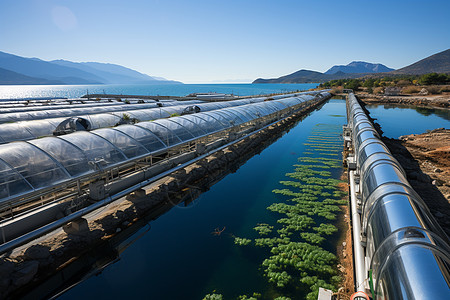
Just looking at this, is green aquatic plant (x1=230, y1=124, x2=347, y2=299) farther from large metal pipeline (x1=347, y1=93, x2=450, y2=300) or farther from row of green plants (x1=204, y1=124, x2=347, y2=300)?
large metal pipeline (x1=347, y1=93, x2=450, y2=300)

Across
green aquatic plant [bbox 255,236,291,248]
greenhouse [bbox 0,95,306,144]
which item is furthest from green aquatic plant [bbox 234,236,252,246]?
greenhouse [bbox 0,95,306,144]

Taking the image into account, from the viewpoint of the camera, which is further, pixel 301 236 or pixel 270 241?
pixel 301 236

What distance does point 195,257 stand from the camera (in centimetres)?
1044

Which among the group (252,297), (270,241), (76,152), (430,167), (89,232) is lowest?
(252,297)

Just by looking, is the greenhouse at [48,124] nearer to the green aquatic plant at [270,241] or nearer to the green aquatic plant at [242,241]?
the green aquatic plant at [242,241]

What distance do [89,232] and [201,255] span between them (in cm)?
Result: 513

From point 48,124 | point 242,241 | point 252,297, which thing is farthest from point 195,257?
point 48,124

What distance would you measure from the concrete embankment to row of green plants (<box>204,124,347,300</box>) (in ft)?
18.2

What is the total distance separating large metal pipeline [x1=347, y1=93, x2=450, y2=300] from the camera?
12.7ft

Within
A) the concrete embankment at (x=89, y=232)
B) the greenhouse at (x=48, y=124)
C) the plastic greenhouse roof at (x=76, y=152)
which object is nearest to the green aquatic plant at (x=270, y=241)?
the concrete embankment at (x=89, y=232)

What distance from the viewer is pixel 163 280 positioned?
9.27 m

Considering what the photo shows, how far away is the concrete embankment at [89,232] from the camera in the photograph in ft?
28.4

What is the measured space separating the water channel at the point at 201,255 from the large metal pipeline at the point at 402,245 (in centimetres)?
396

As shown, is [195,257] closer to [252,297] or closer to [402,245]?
[252,297]
